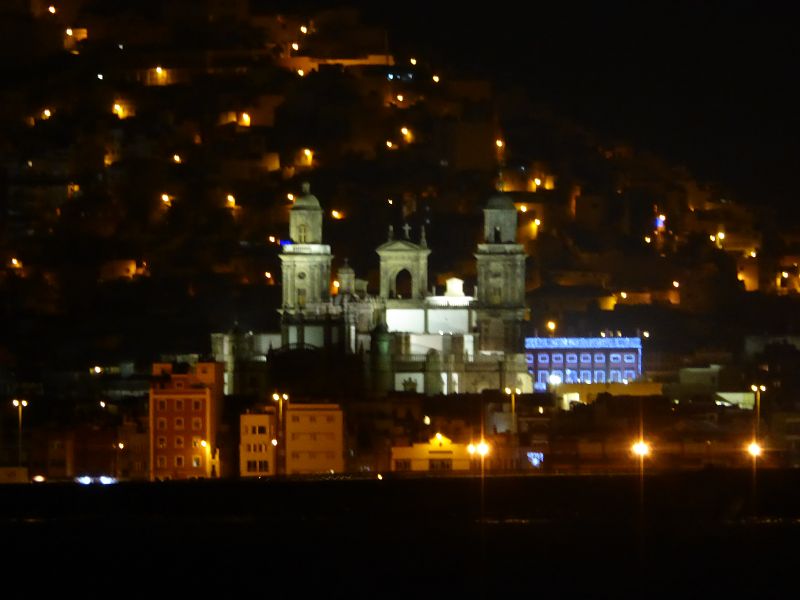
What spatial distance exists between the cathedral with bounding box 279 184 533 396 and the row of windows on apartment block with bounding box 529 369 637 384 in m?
2.51

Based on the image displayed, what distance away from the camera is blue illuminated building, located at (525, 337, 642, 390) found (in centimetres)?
8119

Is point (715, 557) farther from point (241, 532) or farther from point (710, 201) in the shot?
point (710, 201)

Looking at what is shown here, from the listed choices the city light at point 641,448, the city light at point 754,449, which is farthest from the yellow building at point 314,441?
the city light at point 754,449

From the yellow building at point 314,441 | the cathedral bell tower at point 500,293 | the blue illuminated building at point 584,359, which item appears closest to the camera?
the yellow building at point 314,441

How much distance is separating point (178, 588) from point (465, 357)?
87.8 ft

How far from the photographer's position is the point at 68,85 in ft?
322

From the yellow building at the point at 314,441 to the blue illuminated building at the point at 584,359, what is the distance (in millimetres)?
16615

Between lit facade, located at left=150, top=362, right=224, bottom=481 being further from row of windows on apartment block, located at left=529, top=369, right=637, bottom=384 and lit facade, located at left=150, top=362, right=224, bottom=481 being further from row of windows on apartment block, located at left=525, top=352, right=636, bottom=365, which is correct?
row of windows on apartment block, located at left=525, top=352, right=636, bottom=365

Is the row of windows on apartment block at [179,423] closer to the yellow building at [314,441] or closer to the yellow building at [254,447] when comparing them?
the yellow building at [254,447]

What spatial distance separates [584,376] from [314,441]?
1874cm

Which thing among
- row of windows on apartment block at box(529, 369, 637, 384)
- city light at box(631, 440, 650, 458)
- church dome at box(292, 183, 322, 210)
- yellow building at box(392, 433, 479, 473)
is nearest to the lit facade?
yellow building at box(392, 433, 479, 473)

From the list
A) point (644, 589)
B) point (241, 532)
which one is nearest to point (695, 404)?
point (241, 532)

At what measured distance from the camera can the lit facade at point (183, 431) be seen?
6359 centimetres

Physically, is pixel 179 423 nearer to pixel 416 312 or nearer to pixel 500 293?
pixel 416 312
